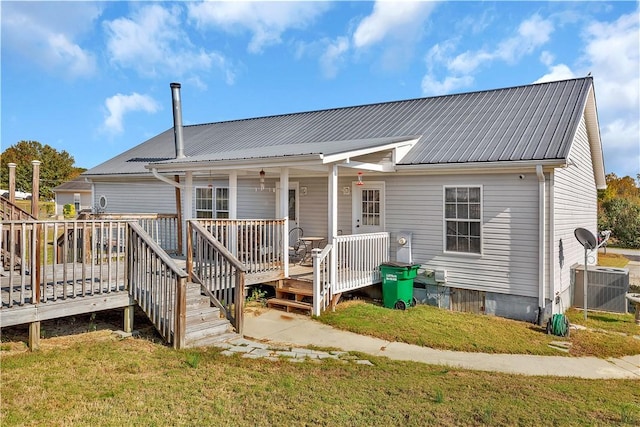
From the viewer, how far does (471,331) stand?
23.6ft

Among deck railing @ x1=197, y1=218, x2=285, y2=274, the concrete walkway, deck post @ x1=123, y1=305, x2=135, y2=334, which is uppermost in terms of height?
deck railing @ x1=197, y1=218, x2=285, y2=274

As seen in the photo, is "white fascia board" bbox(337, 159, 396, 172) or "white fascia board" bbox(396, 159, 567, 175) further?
"white fascia board" bbox(337, 159, 396, 172)

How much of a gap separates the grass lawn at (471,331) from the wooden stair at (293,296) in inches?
19.9

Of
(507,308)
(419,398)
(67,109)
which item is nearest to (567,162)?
(507,308)

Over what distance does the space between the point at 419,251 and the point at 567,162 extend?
351 cm

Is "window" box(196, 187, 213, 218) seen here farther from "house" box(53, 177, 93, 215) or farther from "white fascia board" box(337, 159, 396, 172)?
"house" box(53, 177, 93, 215)

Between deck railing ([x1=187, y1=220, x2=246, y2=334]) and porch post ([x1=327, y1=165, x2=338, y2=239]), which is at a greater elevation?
porch post ([x1=327, y1=165, x2=338, y2=239])

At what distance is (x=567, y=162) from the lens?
7.75 metres

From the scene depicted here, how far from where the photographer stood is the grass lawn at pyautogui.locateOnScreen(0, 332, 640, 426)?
11.8 ft

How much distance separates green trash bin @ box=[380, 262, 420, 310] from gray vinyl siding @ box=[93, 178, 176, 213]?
865 centimetres

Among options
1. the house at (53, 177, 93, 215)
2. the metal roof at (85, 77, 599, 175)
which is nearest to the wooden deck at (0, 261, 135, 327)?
the metal roof at (85, 77, 599, 175)

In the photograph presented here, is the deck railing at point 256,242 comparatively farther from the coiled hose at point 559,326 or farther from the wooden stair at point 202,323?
the coiled hose at point 559,326

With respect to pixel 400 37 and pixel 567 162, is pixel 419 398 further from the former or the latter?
pixel 400 37

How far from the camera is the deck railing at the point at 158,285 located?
18.1 feet
